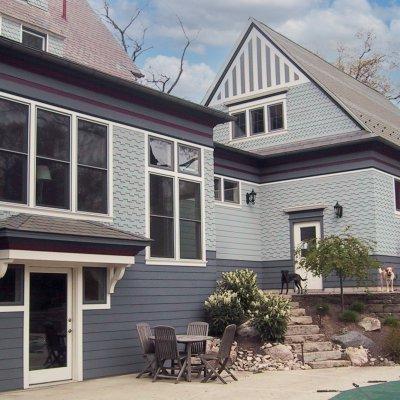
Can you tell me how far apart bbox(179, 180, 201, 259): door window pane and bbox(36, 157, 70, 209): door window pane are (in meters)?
3.27

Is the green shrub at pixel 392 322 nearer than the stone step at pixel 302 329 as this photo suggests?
No

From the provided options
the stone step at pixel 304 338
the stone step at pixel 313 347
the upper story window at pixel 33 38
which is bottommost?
the stone step at pixel 313 347

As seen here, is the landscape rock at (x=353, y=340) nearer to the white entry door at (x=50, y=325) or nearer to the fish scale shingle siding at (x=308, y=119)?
the white entry door at (x=50, y=325)

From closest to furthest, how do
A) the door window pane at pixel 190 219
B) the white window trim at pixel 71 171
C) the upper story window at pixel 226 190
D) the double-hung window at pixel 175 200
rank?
the white window trim at pixel 71 171
the double-hung window at pixel 175 200
the door window pane at pixel 190 219
the upper story window at pixel 226 190

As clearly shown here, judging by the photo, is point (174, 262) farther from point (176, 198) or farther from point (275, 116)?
point (275, 116)

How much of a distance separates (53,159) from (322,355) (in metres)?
6.62

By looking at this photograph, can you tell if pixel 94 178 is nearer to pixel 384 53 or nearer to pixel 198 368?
pixel 198 368

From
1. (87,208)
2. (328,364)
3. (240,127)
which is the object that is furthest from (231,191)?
(87,208)

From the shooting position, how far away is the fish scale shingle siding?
19.8 m

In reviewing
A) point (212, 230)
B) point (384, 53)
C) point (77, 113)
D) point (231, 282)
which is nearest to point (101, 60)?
point (77, 113)

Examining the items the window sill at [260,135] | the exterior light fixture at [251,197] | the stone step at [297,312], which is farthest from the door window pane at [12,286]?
the window sill at [260,135]

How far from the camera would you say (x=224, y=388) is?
10141 mm

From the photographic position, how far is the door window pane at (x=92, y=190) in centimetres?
1196

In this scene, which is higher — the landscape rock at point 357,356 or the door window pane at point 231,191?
the door window pane at point 231,191
